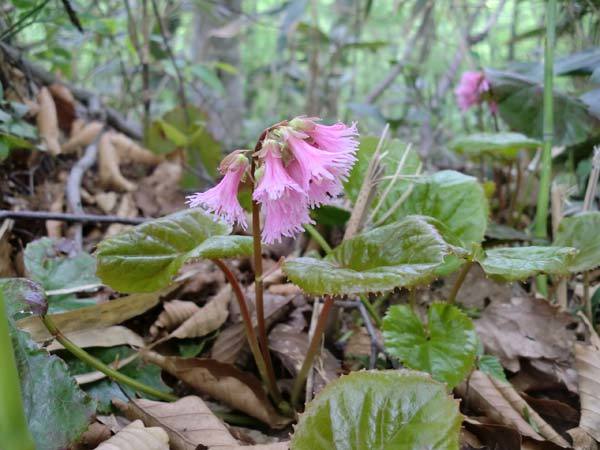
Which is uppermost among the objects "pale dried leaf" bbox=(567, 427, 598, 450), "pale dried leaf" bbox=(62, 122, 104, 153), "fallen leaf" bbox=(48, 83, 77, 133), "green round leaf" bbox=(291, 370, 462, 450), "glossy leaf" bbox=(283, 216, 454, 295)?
"fallen leaf" bbox=(48, 83, 77, 133)

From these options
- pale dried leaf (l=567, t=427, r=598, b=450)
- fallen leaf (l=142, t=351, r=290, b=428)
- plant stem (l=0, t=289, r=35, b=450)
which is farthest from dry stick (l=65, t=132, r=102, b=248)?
pale dried leaf (l=567, t=427, r=598, b=450)

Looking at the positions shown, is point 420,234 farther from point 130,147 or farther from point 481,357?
point 130,147

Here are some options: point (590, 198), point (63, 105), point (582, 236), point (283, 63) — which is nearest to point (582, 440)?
point (582, 236)

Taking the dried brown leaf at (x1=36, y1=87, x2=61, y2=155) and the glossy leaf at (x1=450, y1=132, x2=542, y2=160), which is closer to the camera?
the glossy leaf at (x1=450, y1=132, x2=542, y2=160)

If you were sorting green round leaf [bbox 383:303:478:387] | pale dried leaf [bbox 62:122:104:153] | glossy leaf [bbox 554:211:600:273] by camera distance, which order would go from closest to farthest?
green round leaf [bbox 383:303:478:387], glossy leaf [bbox 554:211:600:273], pale dried leaf [bbox 62:122:104:153]

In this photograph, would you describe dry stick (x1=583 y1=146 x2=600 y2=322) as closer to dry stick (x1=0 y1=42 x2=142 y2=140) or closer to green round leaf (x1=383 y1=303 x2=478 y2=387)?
green round leaf (x1=383 y1=303 x2=478 y2=387)

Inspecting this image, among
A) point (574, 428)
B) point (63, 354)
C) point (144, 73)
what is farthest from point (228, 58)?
point (574, 428)
